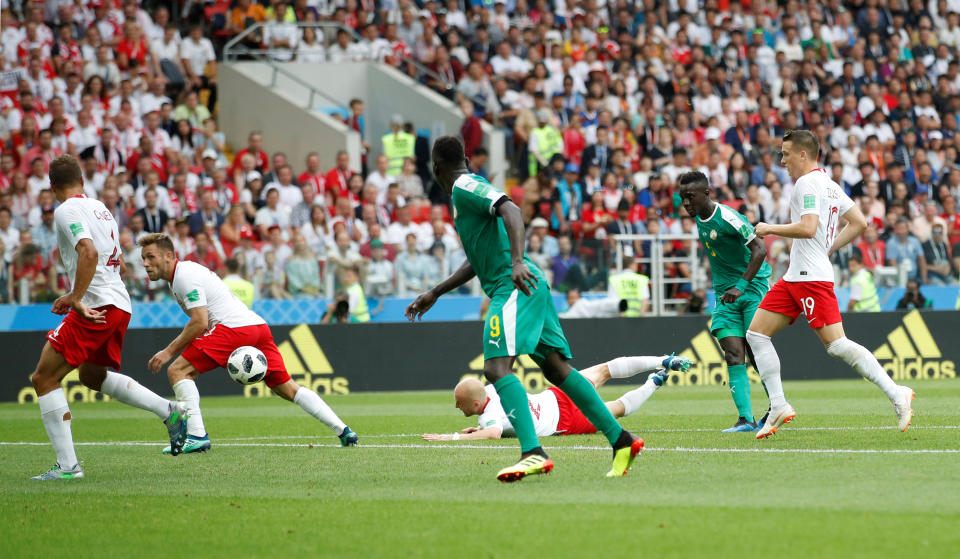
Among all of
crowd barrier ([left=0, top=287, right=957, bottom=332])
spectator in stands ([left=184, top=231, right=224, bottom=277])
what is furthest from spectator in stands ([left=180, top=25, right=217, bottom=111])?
crowd barrier ([left=0, top=287, right=957, bottom=332])

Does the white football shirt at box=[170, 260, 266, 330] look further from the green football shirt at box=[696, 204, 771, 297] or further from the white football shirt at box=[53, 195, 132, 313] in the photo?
the green football shirt at box=[696, 204, 771, 297]

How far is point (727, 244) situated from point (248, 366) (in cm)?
416

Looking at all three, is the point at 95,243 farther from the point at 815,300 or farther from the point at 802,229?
the point at 815,300

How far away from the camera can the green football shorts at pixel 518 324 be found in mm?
7508

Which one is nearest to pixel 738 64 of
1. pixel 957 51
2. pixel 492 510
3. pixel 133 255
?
pixel 957 51

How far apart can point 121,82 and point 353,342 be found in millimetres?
7338

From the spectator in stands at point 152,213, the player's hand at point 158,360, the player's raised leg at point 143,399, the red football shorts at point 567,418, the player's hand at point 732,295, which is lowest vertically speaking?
the red football shorts at point 567,418

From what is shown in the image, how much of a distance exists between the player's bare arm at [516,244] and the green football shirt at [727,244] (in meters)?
4.03

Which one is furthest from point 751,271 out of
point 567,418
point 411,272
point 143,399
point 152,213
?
point 152,213

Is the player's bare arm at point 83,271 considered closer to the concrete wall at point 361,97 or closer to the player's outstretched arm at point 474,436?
the player's outstretched arm at point 474,436

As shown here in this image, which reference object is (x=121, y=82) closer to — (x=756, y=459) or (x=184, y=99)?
(x=184, y=99)

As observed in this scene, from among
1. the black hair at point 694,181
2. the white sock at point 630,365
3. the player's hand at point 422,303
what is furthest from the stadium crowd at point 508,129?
the player's hand at point 422,303

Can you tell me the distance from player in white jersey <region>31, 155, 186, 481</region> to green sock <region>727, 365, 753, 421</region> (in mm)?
5094

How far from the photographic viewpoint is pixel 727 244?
1118cm
